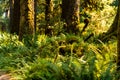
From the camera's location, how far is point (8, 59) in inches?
363

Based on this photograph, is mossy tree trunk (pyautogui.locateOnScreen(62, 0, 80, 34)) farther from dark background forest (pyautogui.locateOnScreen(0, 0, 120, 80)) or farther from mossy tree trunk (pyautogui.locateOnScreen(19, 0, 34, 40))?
mossy tree trunk (pyautogui.locateOnScreen(19, 0, 34, 40))

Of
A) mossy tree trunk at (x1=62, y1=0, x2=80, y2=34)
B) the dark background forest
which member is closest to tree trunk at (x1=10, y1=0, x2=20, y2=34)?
the dark background forest

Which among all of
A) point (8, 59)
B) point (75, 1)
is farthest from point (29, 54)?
point (75, 1)

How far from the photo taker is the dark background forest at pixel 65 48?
630 centimetres

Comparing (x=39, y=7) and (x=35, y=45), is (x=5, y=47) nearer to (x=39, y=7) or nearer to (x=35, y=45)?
(x=35, y=45)

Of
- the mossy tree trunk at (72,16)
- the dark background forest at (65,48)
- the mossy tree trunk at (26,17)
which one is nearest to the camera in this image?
the dark background forest at (65,48)

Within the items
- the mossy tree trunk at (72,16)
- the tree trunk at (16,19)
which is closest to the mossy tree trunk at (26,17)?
the mossy tree trunk at (72,16)

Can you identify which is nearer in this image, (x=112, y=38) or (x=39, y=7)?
(x=112, y=38)

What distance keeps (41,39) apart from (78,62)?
502 cm

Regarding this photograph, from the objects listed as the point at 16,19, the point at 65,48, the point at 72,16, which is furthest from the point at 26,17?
the point at 16,19

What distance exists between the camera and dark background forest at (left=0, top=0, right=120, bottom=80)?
630 centimetres

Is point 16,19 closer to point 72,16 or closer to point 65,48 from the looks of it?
point 72,16

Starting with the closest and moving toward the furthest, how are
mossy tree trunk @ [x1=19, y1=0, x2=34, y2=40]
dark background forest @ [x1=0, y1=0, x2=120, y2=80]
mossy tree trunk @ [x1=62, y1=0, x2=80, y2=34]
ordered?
1. dark background forest @ [x1=0, y1=0, x2=120, y2=80]
2. mossy tree trunk @ [x1=19, y1=0, x2=34, y2=40]
3. mossy tree trunk @ [x1=62, y1=0, x2=80, y2=34]

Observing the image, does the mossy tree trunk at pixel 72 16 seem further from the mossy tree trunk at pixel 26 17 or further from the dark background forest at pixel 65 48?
the mossy tree trunk at pixel 26 17
